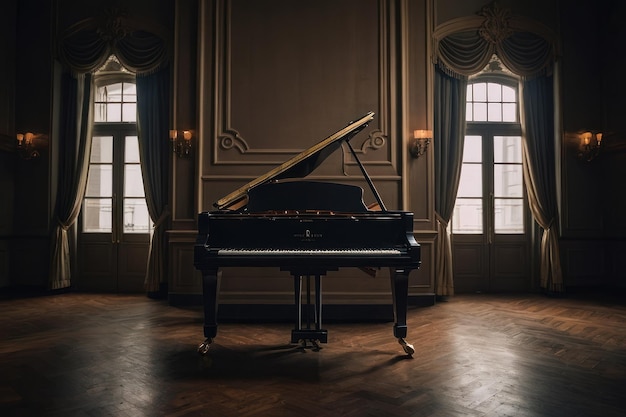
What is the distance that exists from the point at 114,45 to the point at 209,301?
443 centimetres

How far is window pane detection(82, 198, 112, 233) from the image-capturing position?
252 inches

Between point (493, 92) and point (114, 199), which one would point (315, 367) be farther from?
point (493, 92)

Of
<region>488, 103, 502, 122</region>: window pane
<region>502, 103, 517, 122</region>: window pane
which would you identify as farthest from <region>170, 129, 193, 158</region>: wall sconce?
<region>502, 103, 517, 122</region>: window pane

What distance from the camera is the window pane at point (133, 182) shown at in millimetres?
6359

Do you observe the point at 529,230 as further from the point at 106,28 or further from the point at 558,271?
the point at 106,28

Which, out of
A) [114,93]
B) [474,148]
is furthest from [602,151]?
[114,93]

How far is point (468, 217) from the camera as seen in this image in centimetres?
632

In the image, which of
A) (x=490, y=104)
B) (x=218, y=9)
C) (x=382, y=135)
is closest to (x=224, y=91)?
(x=218, y=9)

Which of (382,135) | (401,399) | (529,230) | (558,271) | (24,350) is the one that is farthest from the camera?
(529,230)

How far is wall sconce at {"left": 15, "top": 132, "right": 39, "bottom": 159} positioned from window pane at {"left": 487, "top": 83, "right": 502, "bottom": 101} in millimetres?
6431

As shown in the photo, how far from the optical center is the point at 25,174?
612cm

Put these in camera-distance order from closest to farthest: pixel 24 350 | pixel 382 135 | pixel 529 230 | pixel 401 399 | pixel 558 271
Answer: pixel 401 399, pixel 24 350, pixel 382 135, pixel 558 271, pixel 529 230

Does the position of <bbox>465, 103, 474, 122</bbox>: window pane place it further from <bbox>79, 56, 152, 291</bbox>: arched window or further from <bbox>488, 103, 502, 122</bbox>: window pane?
<bbox>79, 56, 152, 291</bbox>: arched window

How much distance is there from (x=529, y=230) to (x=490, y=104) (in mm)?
1908
